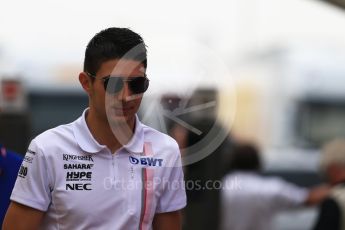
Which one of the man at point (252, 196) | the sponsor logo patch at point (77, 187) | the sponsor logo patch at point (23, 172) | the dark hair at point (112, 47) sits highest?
the dark hair at point (112, 47)

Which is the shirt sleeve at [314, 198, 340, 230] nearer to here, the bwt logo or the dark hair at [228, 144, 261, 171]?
the bwt logo

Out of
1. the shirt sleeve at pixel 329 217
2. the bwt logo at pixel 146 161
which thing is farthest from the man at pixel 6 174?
the shirt sleeve at pixel 329 217

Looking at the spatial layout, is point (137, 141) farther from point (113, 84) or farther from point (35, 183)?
point (35, 183)

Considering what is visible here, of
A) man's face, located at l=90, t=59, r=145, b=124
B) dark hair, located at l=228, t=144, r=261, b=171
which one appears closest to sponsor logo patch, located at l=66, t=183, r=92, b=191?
man's face, located at l=90, t=59, r=145, b=124

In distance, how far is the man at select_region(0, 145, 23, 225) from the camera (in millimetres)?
3207

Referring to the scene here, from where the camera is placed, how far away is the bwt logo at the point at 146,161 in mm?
2898

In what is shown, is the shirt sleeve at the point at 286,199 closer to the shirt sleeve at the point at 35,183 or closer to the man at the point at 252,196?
the man at the point at 252,196

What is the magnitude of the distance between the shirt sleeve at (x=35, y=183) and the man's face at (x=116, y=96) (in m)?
0.28

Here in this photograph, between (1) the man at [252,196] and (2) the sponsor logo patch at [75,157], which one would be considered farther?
(1) the man at [252,196]

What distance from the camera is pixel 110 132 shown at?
2891 mm

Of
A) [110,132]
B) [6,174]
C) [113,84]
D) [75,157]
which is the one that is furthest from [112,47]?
[6,174]

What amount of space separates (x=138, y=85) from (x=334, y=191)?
87.0 inches

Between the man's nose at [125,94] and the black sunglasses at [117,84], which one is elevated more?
the black sunglasses at [117,84]

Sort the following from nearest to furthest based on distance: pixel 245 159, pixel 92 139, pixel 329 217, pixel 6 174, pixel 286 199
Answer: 1. pixel 92 139
2. pixel 6 174
3. pixel 329 217
4. pixel 286 199
5. pixel 245 159
